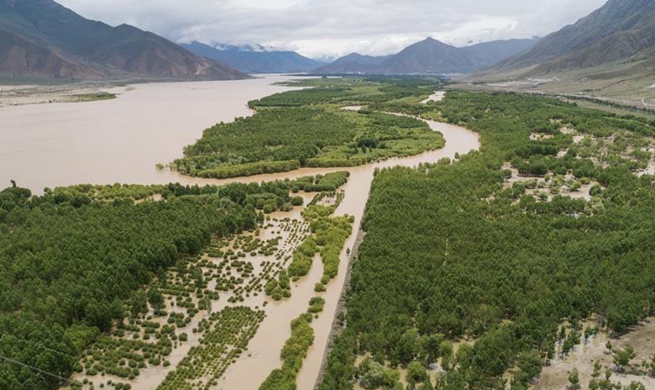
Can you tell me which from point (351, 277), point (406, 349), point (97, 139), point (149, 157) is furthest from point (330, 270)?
point (97, 139)

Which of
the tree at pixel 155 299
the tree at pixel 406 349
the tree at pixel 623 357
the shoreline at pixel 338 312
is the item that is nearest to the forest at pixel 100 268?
the tree at pixel 155 299

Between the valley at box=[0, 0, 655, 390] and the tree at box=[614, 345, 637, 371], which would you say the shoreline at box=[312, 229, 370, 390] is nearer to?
the valley at box=[0, 0, 655, 390]

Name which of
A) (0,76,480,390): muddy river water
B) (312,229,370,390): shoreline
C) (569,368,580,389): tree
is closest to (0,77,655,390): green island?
(569,368,580,389): tree

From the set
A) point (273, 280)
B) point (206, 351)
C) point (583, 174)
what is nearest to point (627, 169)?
point (583, 174)

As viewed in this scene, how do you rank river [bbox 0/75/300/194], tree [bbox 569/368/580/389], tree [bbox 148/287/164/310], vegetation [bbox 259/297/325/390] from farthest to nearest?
river [bbox 0/75/300/194], tree [bbox 148/287/164/310], vegetation [bbox 259/297/325/390], tree [bbox 569/368/580/389]

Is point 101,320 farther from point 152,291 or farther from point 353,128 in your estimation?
point 353,128
